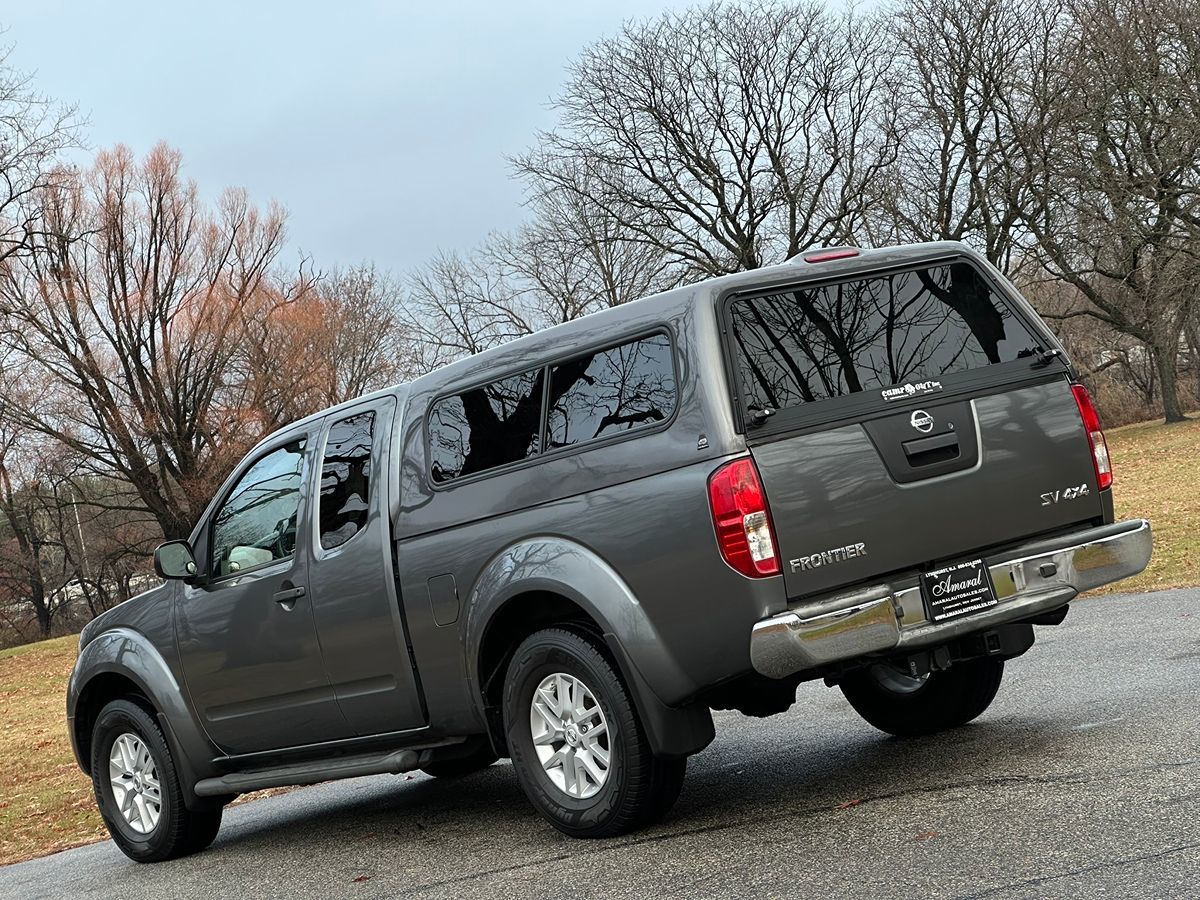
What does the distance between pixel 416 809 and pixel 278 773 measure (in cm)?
100

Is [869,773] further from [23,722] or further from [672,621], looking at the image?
[23,722]

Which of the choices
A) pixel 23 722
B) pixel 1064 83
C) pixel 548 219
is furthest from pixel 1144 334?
pixel 23 722

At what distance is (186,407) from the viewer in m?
37.9

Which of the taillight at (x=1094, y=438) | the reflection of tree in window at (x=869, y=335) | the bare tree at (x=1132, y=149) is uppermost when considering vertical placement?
the bare tree at (x=1132, y=149)

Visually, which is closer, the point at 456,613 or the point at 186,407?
the point at 456,613

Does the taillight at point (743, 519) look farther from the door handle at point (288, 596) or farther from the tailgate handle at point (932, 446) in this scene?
the door handle at point (288, 596)

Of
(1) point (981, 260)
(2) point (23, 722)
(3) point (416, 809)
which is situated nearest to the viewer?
(1) point (981, 260)

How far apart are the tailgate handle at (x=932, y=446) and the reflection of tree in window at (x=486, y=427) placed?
154cm

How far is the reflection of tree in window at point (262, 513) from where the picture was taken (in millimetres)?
→ 7020

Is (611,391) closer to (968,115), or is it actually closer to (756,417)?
(756,417)

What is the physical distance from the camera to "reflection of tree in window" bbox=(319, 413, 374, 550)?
6.61m

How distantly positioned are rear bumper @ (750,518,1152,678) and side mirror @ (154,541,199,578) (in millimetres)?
3639

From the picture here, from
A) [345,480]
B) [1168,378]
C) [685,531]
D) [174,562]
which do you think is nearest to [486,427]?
[345,480]

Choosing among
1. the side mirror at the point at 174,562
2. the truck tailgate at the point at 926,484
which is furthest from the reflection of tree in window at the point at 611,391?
the side mirror at the point at 174,562
